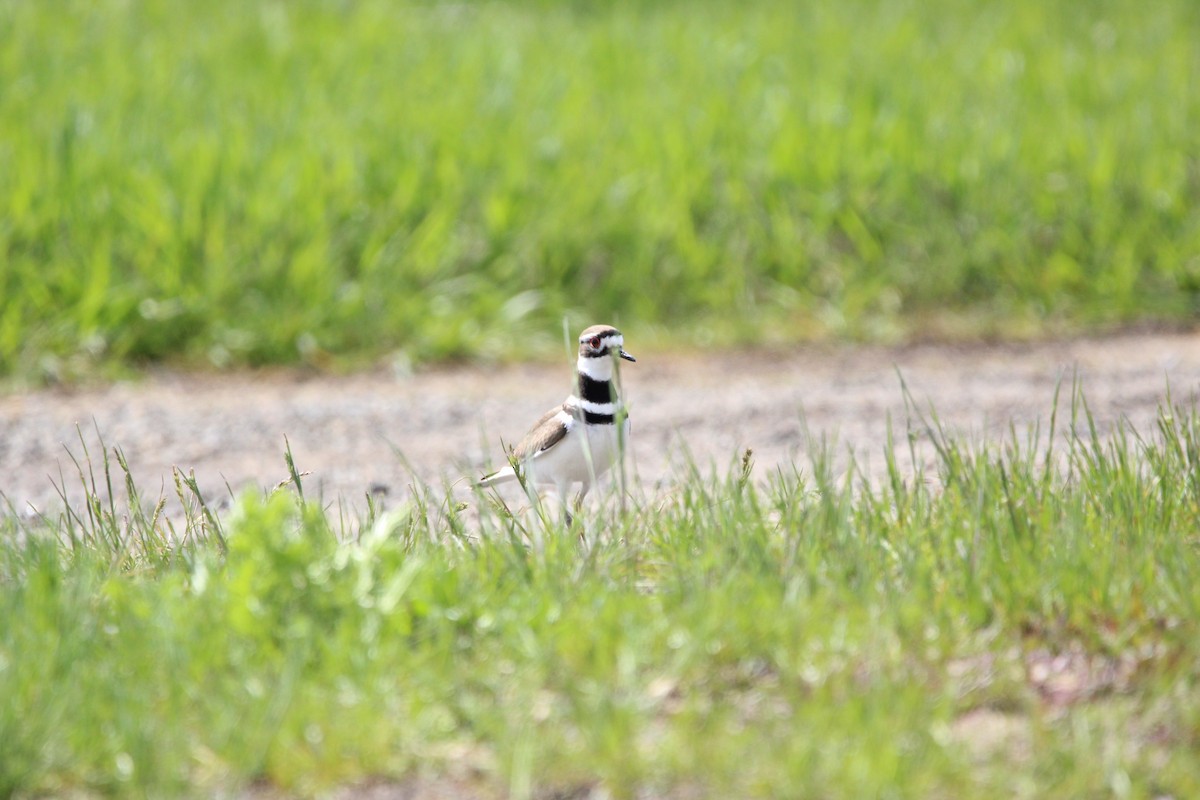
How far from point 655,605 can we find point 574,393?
2.77 feet

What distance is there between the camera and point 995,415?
5742 millimetres

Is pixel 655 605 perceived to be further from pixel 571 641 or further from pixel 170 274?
pixel 170 274

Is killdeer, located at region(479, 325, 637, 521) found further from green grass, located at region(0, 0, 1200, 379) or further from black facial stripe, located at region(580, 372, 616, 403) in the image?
green grass, located at region(0, 0, 1200, 379)

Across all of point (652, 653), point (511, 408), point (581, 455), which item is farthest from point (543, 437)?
point (511, 408)

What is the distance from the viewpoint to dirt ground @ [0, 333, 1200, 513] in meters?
5.27

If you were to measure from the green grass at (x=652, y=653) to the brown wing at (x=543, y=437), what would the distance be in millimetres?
302

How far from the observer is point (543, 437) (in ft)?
12.3

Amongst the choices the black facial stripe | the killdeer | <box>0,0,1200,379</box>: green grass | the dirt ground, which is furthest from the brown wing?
<box>0,0,1200,379</box>: green grass

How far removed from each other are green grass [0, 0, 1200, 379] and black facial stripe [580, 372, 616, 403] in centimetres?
306

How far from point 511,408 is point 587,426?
2425mm

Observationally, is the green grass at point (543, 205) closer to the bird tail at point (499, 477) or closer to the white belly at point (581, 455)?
the bird tail at point (499, 477)

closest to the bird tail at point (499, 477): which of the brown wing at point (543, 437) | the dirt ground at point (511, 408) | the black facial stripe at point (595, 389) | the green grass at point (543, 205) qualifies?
the brown wing at point (543, 437)

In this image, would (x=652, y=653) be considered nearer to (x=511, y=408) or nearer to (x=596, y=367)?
(x=596, y=367)

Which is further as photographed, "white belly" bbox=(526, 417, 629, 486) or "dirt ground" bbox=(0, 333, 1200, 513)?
"dirt ground" bbox=(0, 333, 1200, 513)
